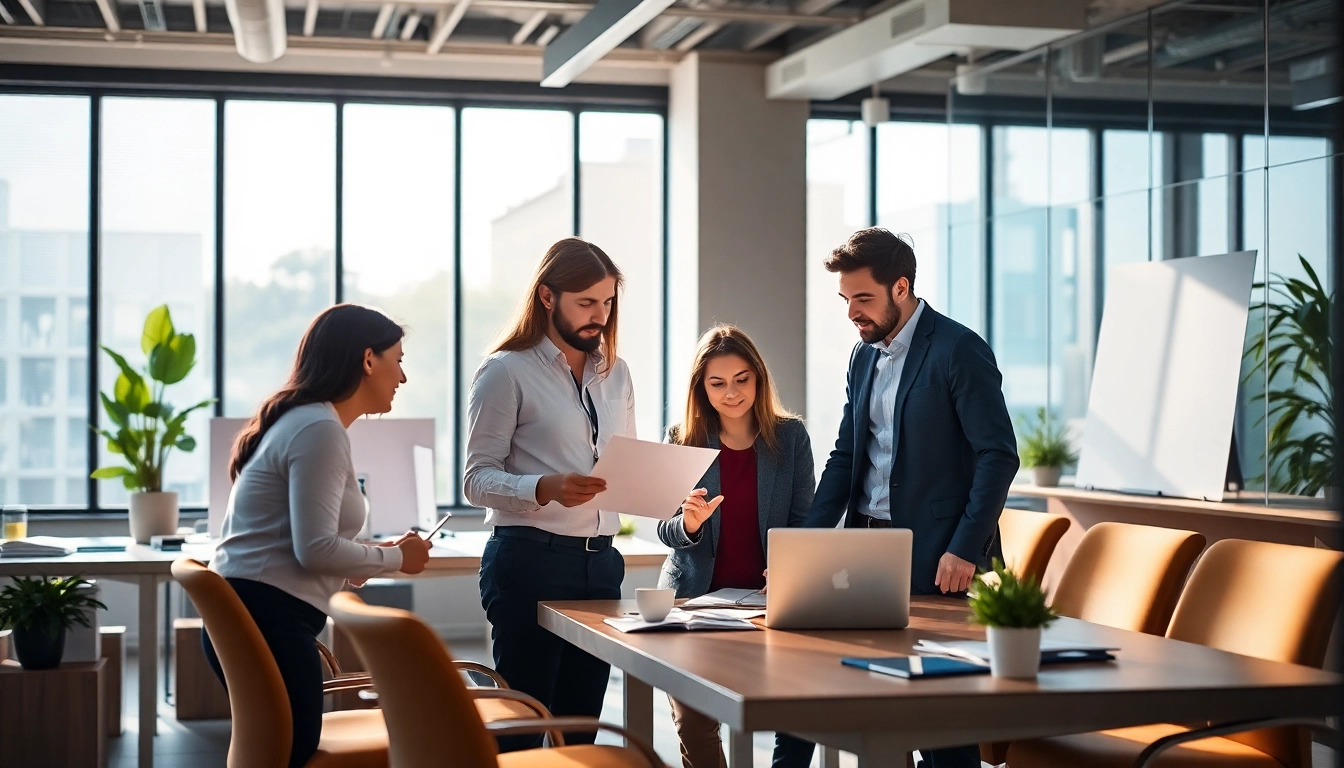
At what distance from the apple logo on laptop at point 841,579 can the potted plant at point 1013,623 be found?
0.53m

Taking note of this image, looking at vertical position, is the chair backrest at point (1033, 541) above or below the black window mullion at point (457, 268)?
below

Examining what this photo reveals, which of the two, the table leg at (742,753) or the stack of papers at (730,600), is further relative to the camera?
the stack of papers at (730,600)

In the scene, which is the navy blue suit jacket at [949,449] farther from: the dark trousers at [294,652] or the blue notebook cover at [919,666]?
the dark trousers at [294,652]

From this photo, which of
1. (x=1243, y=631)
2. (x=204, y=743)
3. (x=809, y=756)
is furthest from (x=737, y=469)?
(x=204, y=743)

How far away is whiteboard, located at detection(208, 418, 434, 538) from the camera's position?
5.10 m

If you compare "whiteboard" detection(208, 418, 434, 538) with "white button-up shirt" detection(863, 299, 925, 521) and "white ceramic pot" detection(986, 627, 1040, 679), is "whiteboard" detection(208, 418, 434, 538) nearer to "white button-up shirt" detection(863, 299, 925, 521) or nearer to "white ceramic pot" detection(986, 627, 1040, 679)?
"white button-up shirt" detection(863, 299, 925, 521)

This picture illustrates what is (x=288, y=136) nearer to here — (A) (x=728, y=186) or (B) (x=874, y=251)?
(A) (x=728, y=186)

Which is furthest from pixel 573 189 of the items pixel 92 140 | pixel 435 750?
pixel 435 750

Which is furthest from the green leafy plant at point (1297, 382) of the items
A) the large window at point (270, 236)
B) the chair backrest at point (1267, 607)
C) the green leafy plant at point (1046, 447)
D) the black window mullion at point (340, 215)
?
the black window mullion at point (340, 215)

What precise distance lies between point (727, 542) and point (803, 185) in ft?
14.8

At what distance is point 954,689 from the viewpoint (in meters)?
1.96

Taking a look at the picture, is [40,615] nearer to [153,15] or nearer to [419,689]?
[419,689]

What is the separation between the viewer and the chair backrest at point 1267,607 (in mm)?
2662

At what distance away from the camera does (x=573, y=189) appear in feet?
25.9
